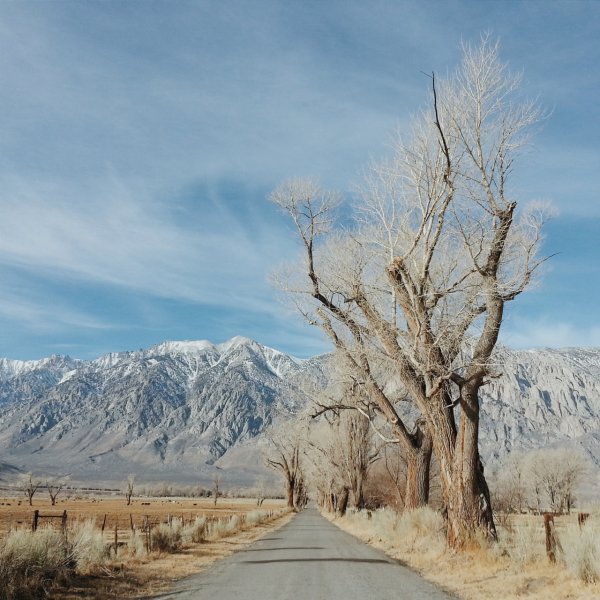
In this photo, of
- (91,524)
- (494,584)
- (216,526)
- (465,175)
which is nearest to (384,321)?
(465,175)

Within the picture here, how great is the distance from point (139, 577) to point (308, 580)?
381cm

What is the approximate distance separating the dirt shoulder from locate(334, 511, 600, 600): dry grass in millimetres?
5099

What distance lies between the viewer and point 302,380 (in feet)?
84.8

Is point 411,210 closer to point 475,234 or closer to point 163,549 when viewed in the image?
point 475,234

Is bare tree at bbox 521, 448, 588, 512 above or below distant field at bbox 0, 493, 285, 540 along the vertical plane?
above

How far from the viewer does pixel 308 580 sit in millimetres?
11102

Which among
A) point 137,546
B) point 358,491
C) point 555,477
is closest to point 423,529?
point 137,546

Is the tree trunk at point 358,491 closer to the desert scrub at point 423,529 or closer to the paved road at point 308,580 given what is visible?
the desert scrub at point 423,529

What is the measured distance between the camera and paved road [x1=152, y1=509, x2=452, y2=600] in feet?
30.7

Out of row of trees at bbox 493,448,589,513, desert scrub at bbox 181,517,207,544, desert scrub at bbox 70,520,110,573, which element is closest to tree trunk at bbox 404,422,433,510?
desert scrub at bbox 181,517,207,544

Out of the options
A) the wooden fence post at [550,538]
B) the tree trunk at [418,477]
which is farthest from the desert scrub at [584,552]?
the tree trunk at [418,477]

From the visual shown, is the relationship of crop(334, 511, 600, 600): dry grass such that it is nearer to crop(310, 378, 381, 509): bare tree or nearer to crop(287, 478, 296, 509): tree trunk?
crop(310, 378, 381, 509): bare tree

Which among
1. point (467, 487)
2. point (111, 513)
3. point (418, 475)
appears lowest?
point (111, 513)

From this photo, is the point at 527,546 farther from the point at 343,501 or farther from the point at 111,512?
the point at 111,512
